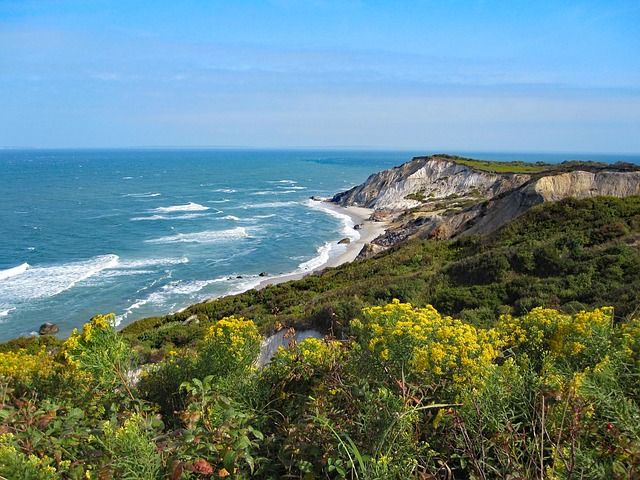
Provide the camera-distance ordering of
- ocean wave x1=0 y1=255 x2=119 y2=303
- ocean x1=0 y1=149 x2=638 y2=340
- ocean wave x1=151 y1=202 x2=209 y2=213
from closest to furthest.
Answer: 1. ocean x1=0 y1=149 x2=638 y2=340
2. ocean wave x1=0 y1=255 x2=119 y2=303
3. ocean wave x1=151 y1=202 x2=209 y2=213

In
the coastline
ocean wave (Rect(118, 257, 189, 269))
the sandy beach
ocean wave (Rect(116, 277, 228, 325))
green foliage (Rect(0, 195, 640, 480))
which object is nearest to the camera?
green foliage (Rect(0, 195, 640, 480))

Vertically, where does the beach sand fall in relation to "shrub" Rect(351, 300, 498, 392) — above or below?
below

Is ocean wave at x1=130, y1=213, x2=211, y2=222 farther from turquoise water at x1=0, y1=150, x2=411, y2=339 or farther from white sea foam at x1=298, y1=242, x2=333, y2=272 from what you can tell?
white sea foam at x1=298, y1=242, x2=333, y2=272

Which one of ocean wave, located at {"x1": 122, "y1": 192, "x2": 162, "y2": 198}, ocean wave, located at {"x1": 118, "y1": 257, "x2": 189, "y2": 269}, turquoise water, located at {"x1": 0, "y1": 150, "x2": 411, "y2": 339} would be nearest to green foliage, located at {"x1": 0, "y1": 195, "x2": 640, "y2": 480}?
turquoise water, located at {"x1": 0, "y1": 150, "x2": 411, "y2": 339}

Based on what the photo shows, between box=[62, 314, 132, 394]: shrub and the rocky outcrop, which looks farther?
the rocky outcrop

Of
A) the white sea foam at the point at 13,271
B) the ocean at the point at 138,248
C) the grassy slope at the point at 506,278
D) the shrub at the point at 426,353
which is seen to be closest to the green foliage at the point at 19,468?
the shrub at the point at 426,353

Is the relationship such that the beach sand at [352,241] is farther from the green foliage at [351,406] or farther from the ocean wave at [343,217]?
the green foliage at [351,406]
